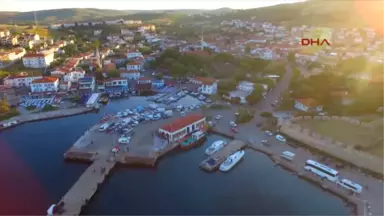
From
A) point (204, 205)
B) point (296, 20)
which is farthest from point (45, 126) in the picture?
point (296, 20)

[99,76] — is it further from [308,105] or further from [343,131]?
[343,131]

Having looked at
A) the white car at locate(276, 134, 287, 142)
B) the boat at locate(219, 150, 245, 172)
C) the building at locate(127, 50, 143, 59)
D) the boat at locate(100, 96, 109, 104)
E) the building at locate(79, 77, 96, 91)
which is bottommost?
the boat at locate(219, 150, 245, 172)

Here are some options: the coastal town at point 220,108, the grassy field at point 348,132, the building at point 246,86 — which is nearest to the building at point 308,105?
the coastal town at point 220,108

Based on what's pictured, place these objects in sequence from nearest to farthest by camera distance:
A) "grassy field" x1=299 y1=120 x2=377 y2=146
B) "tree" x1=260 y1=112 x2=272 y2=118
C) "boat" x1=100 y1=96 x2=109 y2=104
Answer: "grassy field" x1=299 y1=120 x2=377 y2=146 < "tree" x1=260 y1=112 x2=272 y2=118 < "boat" x1=100 y1=96 x2=109 y2=104

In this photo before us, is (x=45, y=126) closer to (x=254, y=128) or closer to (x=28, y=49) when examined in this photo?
(x=254, y=128)

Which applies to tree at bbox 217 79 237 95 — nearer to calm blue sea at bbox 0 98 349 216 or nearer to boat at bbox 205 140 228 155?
boat at bbox 205 140 228 155

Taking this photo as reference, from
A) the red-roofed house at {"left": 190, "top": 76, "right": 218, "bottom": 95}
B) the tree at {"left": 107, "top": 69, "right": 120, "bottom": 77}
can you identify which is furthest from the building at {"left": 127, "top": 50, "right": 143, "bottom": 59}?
the red-roofed house at {"left": 190, "top": 76, "right": 218, "bottom": 95}

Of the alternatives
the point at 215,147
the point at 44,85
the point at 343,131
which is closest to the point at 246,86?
the point at 343,131
